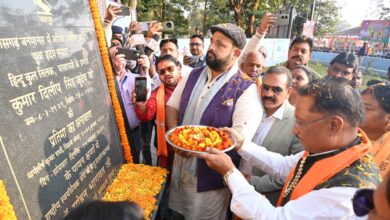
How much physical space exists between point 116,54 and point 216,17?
1170 inches

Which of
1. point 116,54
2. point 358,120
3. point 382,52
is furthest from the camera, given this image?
point 382,52

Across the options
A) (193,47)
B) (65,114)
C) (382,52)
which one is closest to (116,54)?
(65,114)

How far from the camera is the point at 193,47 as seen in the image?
6512 mm

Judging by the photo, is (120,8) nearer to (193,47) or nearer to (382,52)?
(193,47)

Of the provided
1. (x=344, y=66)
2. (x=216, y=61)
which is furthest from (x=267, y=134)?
(x=344, y=66)

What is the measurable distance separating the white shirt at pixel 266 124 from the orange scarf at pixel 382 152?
844mm

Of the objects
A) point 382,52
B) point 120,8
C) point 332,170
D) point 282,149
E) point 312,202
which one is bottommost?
point 382,52

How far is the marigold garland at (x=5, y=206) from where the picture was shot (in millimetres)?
1213

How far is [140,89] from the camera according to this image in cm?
290

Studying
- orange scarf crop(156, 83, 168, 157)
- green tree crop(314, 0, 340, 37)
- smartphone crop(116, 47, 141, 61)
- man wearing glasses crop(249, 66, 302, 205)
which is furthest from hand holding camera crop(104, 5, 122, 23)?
green tree crop(314, 0, 340, 37)

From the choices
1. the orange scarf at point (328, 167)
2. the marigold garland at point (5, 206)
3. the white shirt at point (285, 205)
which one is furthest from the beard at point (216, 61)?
the marigold garland at point (5, 206)

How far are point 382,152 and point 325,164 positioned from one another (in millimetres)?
985

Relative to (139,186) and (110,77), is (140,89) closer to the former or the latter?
(110,77)

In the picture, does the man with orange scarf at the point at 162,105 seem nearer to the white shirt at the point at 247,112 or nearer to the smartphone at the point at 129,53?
the smartphone at the point at 129,53
